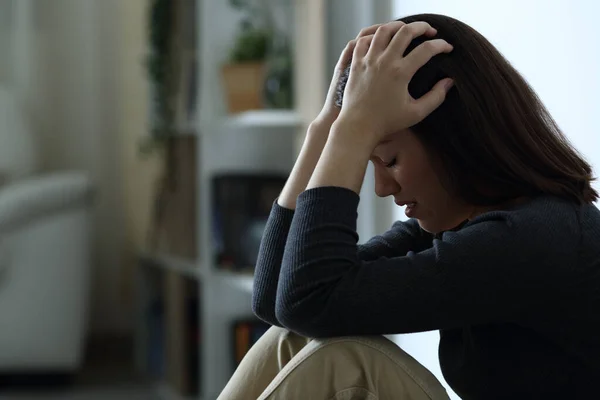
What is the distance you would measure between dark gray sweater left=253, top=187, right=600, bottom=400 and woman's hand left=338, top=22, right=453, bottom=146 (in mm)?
89

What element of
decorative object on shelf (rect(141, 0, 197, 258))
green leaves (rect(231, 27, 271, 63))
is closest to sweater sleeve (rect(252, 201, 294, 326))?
green leaves (rect(231, 27, 271, 63))

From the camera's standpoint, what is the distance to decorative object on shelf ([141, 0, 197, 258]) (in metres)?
2.71

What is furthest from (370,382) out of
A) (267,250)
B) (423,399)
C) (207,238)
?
(207,238)

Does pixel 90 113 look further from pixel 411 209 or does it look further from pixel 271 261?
pixel 411 209

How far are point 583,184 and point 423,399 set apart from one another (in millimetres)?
296

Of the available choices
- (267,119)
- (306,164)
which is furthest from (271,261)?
(267,119)

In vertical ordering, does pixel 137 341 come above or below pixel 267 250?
below

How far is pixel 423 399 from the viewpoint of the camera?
3.19ft

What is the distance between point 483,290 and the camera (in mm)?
920

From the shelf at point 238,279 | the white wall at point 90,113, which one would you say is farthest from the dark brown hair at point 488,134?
the white wall at point 90,113

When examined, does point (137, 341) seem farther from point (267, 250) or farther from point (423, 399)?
point (423, 399)

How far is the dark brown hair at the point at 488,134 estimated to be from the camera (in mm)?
972

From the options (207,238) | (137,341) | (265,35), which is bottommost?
(137,341)

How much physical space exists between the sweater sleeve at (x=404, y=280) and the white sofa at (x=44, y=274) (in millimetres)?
2010
